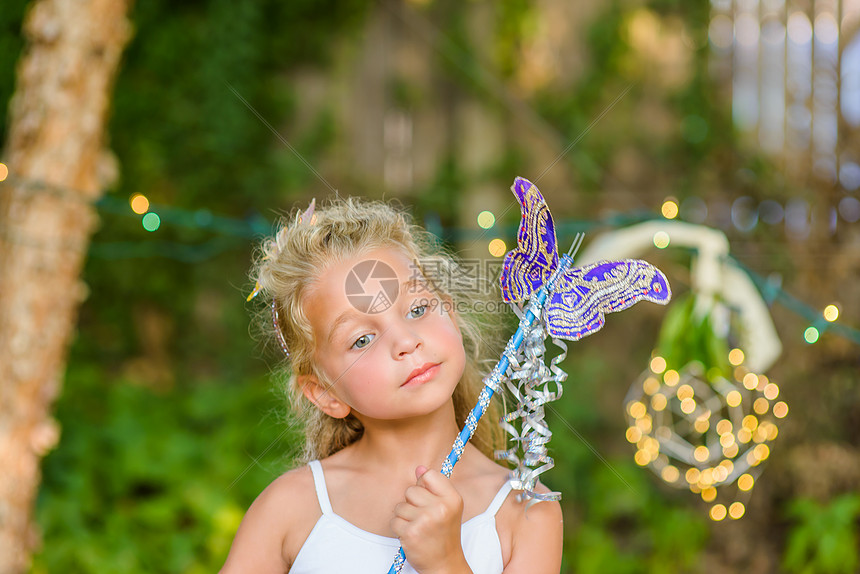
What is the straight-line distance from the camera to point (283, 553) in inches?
48.3

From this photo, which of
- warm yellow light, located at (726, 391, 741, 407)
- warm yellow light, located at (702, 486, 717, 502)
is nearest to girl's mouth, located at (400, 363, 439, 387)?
warm yellow light, located at (702, 486, 717, 502)

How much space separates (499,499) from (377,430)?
22cm

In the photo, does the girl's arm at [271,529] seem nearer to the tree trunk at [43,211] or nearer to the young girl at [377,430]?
the young girl at [377,430]

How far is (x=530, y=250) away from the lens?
114 cm

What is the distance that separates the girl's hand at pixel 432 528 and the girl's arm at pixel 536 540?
0.34ft

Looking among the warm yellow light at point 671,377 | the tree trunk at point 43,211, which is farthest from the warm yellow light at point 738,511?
the tree trunk at point 43,211

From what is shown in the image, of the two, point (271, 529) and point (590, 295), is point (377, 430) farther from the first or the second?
point (590, 295)

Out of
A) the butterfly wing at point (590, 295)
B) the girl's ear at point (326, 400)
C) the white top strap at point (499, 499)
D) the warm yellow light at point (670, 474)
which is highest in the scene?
the butterfly wing at point (590, 295)

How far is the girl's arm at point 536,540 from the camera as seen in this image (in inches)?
46.4

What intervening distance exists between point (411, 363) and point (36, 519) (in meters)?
2.34

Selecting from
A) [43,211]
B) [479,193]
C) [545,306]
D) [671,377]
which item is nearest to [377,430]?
[545,306]

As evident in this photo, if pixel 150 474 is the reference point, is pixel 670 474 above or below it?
above

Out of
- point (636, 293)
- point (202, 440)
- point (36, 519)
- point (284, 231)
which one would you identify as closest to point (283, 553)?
point (284, 231)

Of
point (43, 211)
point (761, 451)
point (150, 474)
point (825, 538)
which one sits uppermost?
point (43, 211)
